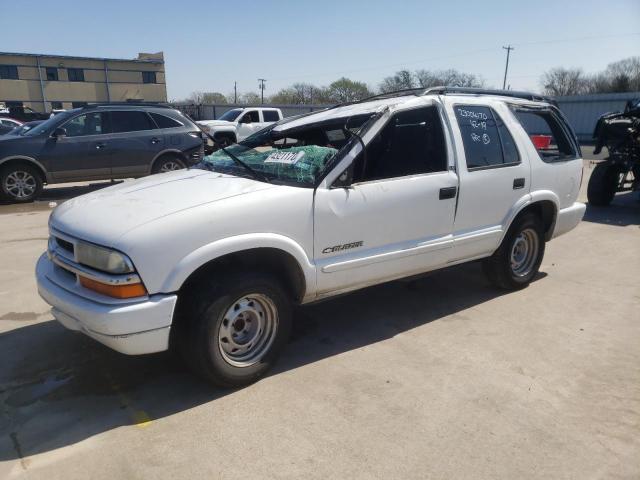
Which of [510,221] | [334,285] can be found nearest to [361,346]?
[334,285]

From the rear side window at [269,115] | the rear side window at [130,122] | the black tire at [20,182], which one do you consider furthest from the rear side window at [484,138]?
the rear side window at [269,115]

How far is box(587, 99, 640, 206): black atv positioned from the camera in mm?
9484

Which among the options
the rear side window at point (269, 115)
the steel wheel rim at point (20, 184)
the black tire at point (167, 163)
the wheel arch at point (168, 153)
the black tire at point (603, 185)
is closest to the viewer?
the steel wheel rim at point (20, 184)

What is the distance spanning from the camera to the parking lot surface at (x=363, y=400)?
Answer: 2.57m

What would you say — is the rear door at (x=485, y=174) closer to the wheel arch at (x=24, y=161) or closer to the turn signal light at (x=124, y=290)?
the turn signal light at (x=124, y=290)

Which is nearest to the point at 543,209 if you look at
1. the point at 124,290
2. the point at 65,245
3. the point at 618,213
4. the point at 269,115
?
the point at 124,290

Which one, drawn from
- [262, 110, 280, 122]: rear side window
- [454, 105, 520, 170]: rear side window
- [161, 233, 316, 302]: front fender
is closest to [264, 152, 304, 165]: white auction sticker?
[161, 233, 316, 302]: front fender

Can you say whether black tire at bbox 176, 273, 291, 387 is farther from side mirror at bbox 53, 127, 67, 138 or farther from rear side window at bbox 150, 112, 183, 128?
rear side window at bbox 150, 112, 183, 128

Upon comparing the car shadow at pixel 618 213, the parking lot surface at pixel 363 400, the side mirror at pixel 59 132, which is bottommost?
the car shadow at pixel 618 213

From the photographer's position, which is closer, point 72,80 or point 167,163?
point 167,163

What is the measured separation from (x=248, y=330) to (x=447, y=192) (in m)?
1.94

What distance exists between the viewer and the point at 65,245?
3.18 metres

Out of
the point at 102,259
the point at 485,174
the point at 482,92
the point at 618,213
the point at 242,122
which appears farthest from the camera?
the point at 242,122

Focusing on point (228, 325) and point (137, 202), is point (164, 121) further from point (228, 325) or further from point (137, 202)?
point (228, 325)
